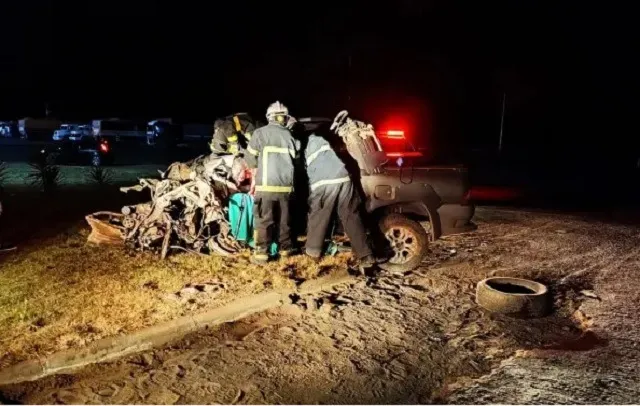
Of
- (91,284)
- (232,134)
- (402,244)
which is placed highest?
(232,134)

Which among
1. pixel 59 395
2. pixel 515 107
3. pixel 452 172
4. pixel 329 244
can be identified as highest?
pixel 515 107

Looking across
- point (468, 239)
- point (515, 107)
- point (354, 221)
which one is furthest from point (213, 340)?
point (515, 107)

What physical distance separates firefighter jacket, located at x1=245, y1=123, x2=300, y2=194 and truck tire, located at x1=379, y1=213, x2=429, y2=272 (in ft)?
4.66

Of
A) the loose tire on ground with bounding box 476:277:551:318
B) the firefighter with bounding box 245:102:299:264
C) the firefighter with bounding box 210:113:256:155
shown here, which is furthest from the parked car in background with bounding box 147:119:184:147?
the loose tire on ground with bounding box 476:277:551:318

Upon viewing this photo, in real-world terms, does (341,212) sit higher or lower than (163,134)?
lower

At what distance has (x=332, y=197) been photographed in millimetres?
6746

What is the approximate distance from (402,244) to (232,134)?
9.58 feet

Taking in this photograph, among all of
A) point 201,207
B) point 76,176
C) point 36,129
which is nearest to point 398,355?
point 201,207

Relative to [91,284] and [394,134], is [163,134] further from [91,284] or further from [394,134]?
[91,284]

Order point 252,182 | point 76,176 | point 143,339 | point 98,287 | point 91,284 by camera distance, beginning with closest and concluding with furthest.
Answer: point 143,339
point 98,287
point 91,284
point 252,182
point 76,176

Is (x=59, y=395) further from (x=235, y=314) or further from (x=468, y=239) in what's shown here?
(x=468, y=239)

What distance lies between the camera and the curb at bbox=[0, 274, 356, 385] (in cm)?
444

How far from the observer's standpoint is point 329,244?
24.2 ft

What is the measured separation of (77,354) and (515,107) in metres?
36.1
